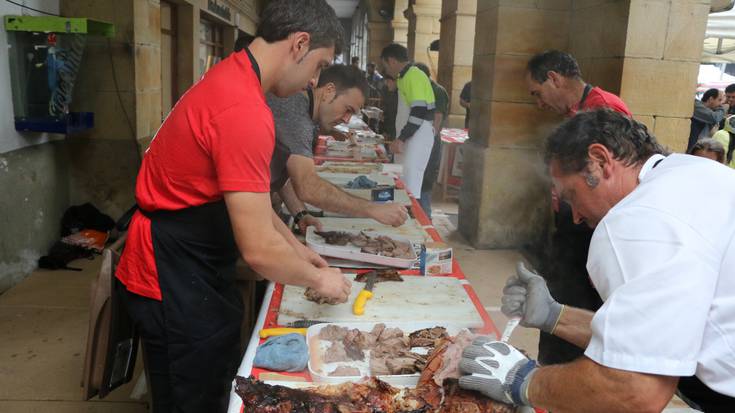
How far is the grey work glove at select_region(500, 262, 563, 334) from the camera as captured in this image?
6.61ft

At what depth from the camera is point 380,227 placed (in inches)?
134

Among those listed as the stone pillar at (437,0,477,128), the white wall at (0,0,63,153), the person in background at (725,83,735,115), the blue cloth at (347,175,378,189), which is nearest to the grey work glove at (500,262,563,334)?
the blue cloth at (347,175,378,189)

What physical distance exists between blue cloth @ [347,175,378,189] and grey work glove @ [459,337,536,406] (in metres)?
2.95

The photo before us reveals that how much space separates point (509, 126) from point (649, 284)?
5.43m

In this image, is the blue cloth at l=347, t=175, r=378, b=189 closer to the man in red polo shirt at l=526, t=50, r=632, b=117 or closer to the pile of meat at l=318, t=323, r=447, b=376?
the man in red polo shirt at l=526, t=50, r=632, b=117

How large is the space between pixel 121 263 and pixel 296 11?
1.02m

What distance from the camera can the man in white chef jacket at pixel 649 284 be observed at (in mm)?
1234

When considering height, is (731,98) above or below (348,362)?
above

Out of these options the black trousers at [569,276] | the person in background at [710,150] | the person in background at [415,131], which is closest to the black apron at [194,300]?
the black trousers at [569,276]

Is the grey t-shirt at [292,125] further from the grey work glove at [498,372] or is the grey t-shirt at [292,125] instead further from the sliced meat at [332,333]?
the grey work glove at [498,372]

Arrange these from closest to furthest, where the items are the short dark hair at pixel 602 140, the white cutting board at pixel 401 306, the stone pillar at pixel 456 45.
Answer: the short dark hair at pixel 602 140
the white cutting board at pixel 401 306
the stone pillar at pixel 456 45

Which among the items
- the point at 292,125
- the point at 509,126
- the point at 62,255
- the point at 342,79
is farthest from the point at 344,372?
the point at 509,126

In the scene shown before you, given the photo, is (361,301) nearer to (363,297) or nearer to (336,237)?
(363,297)

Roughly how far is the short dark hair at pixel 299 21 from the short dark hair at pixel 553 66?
6.77 ft
